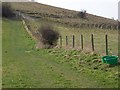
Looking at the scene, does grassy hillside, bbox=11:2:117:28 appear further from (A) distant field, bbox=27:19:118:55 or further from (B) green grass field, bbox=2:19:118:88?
A: (B) green grass field, bbox=2:19:118:88

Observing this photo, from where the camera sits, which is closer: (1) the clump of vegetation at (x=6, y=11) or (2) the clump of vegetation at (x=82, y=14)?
(1) the clump of vegetation at (x=6, y=11)

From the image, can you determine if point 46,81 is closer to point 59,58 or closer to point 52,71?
point 52,71

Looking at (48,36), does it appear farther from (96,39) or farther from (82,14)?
(82,14)

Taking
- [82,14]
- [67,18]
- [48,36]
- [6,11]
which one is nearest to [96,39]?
[48,36]

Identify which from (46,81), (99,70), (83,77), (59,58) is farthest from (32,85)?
(59,58)

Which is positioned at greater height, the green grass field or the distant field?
the distant field

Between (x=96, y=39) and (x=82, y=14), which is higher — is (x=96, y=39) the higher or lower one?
the lower one

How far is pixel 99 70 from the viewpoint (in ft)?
63.5

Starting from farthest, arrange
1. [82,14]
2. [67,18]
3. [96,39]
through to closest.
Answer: [82,14] < [67,18] < [96,39]

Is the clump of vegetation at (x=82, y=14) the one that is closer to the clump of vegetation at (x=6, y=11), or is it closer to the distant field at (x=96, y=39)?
the clump of vegetation at (x=6, y=11)

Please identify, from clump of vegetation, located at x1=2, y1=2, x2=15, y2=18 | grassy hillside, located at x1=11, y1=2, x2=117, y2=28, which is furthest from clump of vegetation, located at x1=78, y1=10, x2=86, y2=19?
clump of vegetation, located at x1=2, y1=2, x2=15, y2=18

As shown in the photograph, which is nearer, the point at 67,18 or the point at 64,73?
the point at 64,73

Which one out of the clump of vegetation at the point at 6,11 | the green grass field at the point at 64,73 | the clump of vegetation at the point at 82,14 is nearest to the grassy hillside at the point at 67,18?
the clump of vegetation at the point at 82,14

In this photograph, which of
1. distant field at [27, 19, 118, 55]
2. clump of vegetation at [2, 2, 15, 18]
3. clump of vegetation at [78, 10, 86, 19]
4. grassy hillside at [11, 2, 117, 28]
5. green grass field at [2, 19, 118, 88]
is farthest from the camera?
clump of vegetation at [78, 10, 86, 19]
